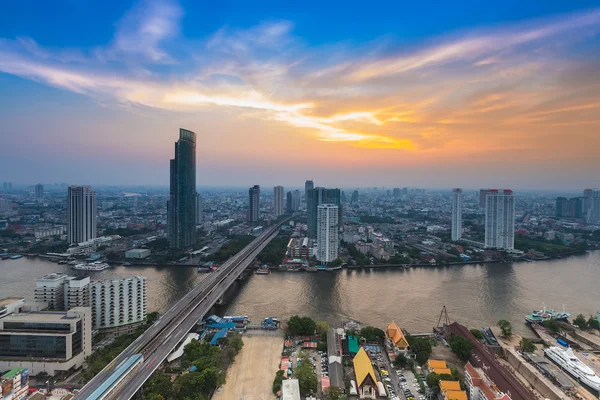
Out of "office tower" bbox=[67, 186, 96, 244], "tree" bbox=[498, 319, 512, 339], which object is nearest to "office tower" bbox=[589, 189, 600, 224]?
"tree" bbox=[498, 319, 512, 339]

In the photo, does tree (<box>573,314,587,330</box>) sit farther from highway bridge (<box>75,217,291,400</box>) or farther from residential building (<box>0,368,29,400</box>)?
residential building (<box>0,368,29,400</box>)

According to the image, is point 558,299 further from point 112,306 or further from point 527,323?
point 112,306

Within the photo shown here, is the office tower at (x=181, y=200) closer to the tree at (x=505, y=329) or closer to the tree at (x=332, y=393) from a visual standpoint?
the tree at (x=332, y=393)

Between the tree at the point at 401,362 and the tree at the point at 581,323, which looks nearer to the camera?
the tree at the point at 401,362

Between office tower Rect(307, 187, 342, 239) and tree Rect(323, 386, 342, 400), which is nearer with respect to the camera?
tree Rect(323, 386, 342, 400)

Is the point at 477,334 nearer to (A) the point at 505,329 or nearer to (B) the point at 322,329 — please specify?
(A) the point at 505,329

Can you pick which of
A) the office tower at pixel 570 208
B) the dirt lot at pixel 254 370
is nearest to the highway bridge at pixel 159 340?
the dirt lot at pixel 254 370

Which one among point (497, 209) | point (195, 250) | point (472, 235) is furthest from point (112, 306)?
point (472, 235)

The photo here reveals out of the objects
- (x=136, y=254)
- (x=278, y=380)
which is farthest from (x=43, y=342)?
(x=136, y=254)
